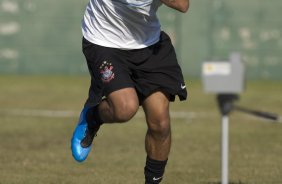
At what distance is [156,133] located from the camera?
7414 mm

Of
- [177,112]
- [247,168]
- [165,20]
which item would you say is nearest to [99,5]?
[247,168]

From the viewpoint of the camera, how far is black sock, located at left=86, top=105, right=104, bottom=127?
7.80 metres

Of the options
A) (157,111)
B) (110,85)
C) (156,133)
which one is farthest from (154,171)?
(110,85)

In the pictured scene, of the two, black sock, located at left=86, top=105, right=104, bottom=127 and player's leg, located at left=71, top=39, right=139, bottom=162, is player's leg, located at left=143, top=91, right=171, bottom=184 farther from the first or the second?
black sock, located at left=86, top=105, right=104, bottom=127

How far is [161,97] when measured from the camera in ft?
24.2

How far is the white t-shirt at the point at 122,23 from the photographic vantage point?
24.2ft

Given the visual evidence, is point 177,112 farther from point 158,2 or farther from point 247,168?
point 158,2

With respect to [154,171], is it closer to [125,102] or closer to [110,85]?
[125,102]

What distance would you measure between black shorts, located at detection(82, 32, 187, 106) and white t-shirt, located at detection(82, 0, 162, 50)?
0.06m

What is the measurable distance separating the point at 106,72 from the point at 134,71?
28 centimetres

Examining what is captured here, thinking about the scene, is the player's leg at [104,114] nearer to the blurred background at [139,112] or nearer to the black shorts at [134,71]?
the black shorts at [134,71]

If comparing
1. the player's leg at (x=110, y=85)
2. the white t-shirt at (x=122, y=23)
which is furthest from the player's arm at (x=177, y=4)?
the player's leg at (x=110, y=85)

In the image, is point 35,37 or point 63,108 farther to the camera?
point 35,37

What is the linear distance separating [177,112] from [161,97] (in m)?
7.77
